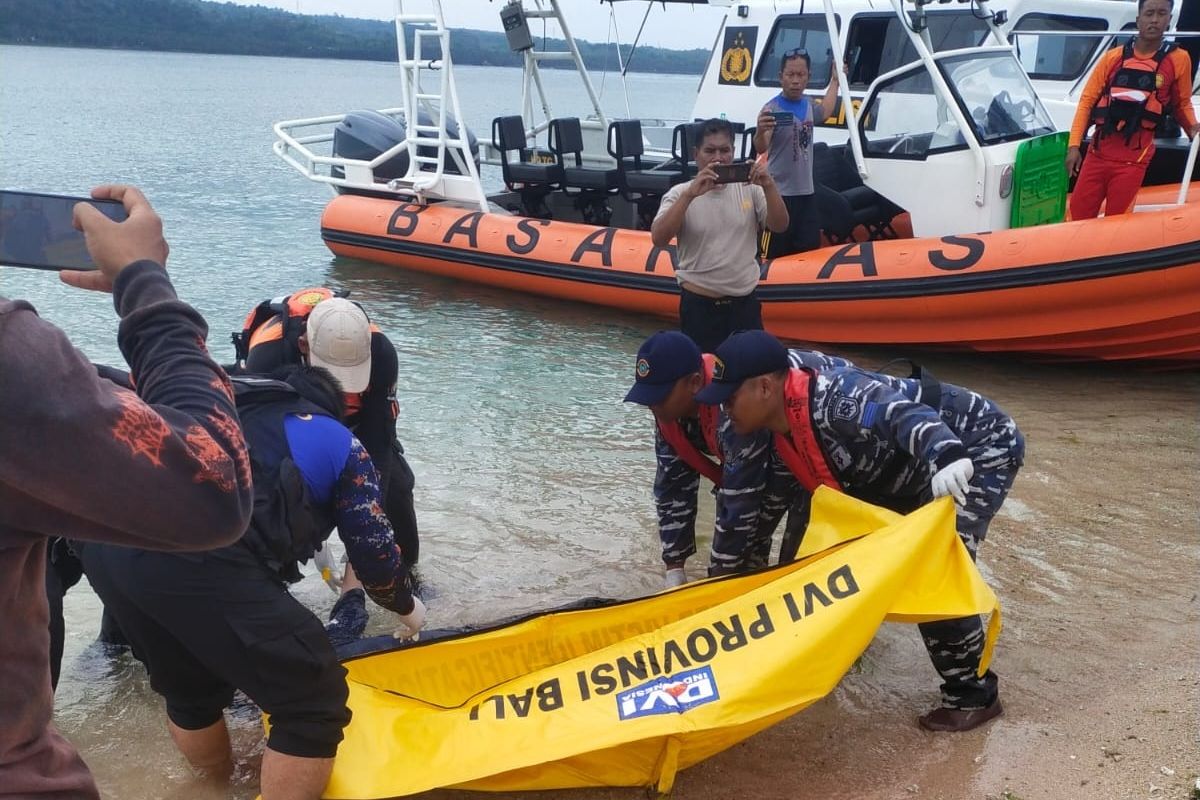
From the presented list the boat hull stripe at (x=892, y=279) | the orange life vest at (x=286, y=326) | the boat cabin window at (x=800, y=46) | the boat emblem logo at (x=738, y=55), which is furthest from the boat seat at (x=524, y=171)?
the orange life vest at (x=286, y=326)

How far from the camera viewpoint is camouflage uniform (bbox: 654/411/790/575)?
3.57m

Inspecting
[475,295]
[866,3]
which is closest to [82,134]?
[475,295]

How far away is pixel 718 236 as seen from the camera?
5582 mm

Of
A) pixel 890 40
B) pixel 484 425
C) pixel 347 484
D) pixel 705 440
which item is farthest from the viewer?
pixel 890 40

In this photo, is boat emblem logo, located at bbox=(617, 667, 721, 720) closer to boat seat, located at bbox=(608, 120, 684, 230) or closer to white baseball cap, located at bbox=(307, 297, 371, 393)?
white baseball cap, located at bbox=(307, 297, 371, 393)

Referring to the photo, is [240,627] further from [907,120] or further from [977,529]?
[907,120]

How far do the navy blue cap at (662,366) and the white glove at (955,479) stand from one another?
34.3 inches

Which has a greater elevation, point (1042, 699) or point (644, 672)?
point (644, 672)

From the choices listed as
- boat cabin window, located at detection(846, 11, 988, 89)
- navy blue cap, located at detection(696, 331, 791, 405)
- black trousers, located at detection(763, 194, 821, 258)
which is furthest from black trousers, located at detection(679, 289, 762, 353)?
boat cabin window, located at detection(846, 11, 988, 89)

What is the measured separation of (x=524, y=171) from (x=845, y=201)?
3.11 meters

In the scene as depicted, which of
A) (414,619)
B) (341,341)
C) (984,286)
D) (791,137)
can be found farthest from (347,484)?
(984,286)

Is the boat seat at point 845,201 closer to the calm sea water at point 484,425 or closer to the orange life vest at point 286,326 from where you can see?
the calm sea water at point 484,425

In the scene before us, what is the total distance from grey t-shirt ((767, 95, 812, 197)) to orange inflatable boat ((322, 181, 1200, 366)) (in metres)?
0.71

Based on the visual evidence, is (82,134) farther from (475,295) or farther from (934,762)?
(934,762)
